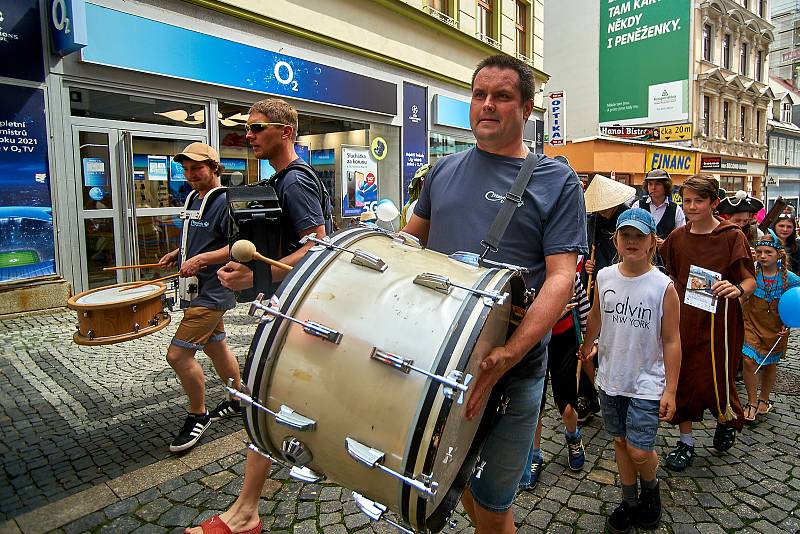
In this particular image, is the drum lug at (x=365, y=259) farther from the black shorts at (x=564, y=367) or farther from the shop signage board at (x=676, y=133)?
the shop signage board at (x=676, y=133)

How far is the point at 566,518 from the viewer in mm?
2686

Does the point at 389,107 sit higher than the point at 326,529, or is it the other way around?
the point at 389,107

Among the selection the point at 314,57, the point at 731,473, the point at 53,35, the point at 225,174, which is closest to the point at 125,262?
the point at 225,174

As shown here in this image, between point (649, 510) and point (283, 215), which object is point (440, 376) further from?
point (649, 510)

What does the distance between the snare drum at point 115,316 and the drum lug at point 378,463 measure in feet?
7.85

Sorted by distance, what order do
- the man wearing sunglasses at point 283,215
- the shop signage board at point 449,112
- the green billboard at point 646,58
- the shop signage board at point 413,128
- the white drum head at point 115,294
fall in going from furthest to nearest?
the green billboard at point 646,58, the shop signage board at point 449,112, the shop signage board at point 413,128, the white drum head at point 115,294, the man wearing sunglasses at point 283,215

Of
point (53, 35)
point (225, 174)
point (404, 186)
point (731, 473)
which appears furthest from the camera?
point (404, 186)

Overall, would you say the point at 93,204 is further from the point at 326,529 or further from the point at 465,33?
the point at 465,33

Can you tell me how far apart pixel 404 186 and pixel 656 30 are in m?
22.9

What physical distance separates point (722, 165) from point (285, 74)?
93.0 ft

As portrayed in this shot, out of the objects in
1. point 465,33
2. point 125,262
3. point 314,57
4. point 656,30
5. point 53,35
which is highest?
point 656,30

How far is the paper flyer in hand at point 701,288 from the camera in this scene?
3.14 metres

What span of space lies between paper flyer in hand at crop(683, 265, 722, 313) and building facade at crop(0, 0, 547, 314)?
8.95ft

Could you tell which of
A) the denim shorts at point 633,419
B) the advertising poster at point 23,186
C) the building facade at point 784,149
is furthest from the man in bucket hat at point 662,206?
the building facade at point 784,149
